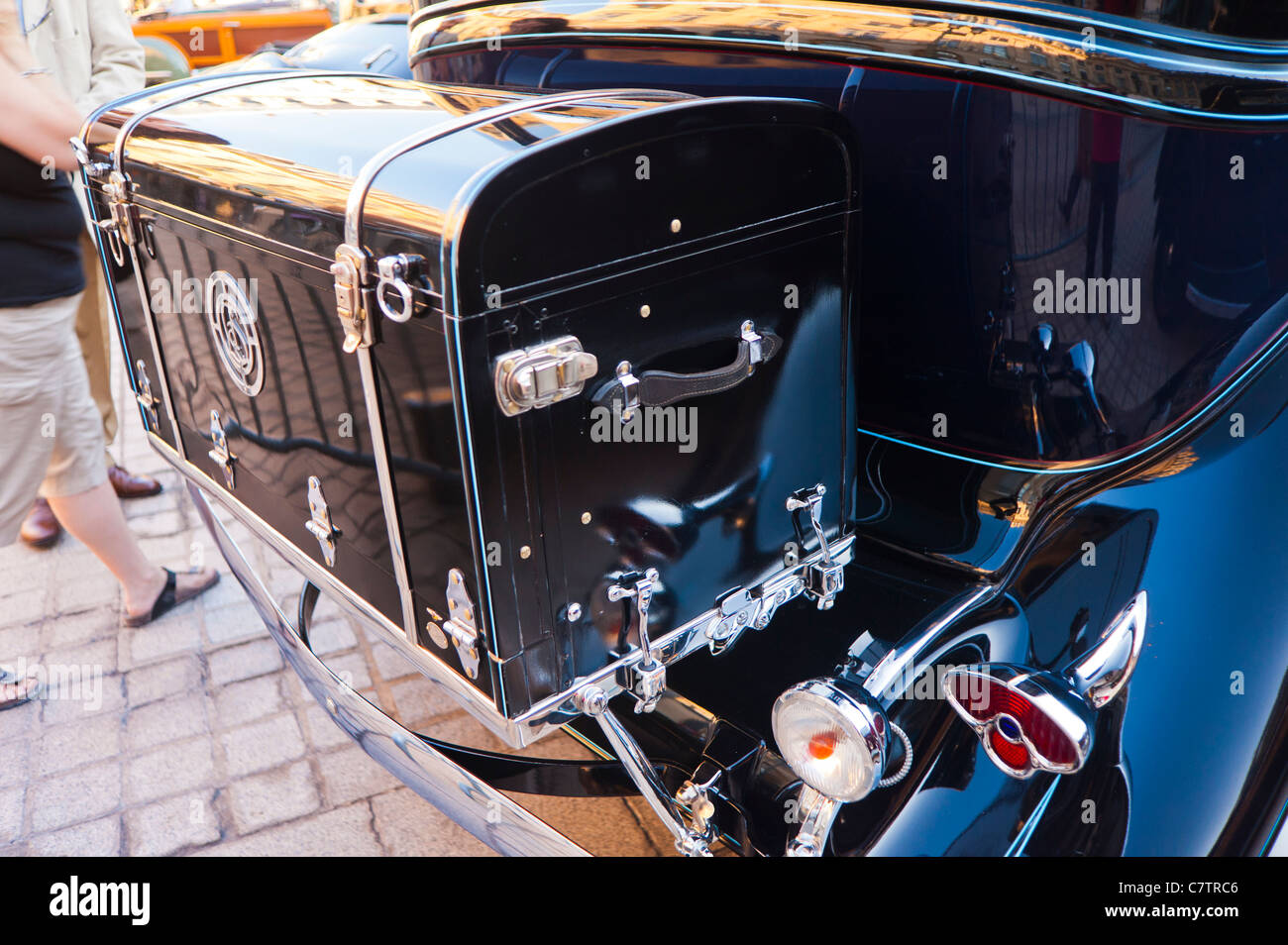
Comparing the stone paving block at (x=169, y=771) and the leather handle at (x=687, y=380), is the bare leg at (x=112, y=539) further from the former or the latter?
the leather handle at (x=687, y=380)

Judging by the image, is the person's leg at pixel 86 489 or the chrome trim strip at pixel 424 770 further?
the person's leg at pixel 86 489

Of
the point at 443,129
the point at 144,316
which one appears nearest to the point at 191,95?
the point at 144,316

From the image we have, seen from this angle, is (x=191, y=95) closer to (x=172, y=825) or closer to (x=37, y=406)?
(x=37, y=406)

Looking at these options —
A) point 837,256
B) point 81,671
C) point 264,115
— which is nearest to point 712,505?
point 837,256

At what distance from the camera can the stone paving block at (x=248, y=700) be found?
95.8 inches

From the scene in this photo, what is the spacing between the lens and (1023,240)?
147 cm

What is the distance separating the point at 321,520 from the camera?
150cm

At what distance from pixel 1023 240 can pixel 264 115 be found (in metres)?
1.21

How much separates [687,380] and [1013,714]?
1.97 ft

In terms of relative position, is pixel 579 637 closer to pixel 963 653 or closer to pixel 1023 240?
pixel 963 653

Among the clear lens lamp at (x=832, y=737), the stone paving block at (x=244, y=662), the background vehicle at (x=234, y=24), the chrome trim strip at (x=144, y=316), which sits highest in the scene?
the background vehicle at (x=234, y=24)

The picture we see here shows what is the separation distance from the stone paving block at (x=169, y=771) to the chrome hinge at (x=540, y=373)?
1647mm

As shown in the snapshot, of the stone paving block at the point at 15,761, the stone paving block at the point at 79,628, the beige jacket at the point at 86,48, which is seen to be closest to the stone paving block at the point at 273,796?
the stone paving block at the point at 15,761

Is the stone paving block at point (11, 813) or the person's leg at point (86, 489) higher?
the person's leg at point (86, 489)
